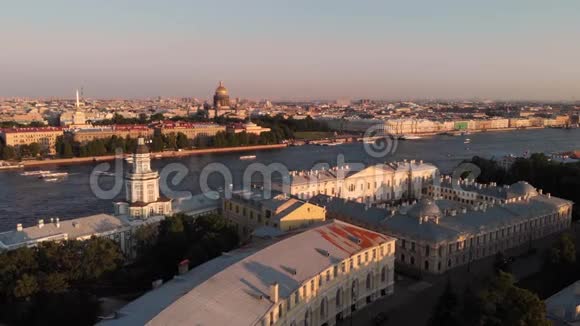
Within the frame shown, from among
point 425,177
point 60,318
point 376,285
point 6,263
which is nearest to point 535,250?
point 376,285

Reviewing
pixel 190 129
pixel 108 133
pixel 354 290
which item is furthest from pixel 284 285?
pixel 190 129

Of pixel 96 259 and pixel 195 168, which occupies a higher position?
pixel 96 259

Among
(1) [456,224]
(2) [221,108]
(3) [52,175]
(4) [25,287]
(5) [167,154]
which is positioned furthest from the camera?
(2) [221,108]

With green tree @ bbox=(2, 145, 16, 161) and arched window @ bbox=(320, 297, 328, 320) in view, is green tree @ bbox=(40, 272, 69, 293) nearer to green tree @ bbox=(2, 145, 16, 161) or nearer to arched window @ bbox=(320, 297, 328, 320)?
arched window @ bbox=(320, 297, 328, 320)

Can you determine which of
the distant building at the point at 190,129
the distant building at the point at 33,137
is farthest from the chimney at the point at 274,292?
the distant building at the point at 190,129

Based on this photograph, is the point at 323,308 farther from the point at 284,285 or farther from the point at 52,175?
the point at 52,175

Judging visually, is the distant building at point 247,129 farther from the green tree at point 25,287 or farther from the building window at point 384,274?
the green tree at point 25,287

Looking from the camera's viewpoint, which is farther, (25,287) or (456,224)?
(456,224)

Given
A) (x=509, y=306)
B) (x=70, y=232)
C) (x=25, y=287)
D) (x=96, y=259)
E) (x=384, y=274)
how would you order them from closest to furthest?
(x=509, y=306) < (x=25, y=287) < (x=96, y=259) < (x=384, y=274) < (x=70, y=232)
